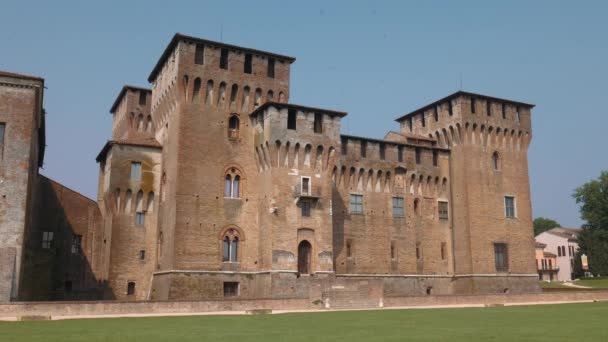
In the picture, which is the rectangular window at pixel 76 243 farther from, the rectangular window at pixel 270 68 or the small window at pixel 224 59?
the rectangular window at pixel 270 68

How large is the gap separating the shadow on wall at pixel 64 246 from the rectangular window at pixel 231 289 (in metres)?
7.54

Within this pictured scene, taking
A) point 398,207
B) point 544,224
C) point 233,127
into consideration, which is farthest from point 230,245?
point 544,224

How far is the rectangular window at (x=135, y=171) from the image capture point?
3769 cm

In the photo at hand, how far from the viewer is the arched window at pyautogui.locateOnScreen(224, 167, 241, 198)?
36219 millimetres

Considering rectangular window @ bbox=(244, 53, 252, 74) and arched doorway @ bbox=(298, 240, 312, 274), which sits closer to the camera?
arched doorway @ bbox=(298, 240, 312, 274)

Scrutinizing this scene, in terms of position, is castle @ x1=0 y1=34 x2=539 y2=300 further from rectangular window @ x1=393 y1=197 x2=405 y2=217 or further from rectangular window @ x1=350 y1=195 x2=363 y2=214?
rectangular window @ x1=393 y1=197 x2=405 y2=217

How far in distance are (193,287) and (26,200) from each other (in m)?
10.3

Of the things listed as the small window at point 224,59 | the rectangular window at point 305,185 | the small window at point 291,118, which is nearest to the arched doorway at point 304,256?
the rectangular window at point 305,185

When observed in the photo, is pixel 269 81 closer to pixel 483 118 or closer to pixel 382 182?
pixel 382 182

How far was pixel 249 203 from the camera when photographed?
3666 centimetres

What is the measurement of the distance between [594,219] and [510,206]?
130ft

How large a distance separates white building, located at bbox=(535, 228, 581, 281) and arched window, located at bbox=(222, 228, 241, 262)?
65.0 meters

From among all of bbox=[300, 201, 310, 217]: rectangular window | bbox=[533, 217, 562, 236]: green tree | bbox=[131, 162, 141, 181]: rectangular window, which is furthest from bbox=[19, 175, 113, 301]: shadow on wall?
bbox=[533, 217, 562, 236]: green tree

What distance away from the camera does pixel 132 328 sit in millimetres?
17578
